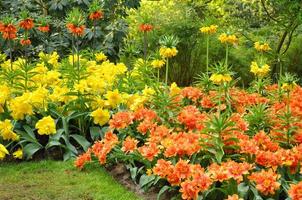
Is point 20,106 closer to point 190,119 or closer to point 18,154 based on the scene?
point 18,154

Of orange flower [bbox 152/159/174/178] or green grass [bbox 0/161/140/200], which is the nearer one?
orange flower [bbox 152/159/174/178]

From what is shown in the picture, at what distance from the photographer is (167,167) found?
4.04 metres

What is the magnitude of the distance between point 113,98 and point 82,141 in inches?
19.0

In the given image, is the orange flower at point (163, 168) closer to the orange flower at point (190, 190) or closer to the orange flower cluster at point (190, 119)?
the orange flower at point (190, 190)

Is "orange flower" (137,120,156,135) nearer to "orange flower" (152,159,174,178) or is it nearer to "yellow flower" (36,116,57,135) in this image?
"orange flower" (152,159,174,178)

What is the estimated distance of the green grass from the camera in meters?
4.30


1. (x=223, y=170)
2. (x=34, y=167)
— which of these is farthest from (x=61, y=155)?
(x=223, y=170)

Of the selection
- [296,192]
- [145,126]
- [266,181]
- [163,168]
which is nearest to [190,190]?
[163,168]

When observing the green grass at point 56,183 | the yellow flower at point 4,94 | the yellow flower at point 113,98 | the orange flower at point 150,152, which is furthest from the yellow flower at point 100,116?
the orange flower at point 150,152

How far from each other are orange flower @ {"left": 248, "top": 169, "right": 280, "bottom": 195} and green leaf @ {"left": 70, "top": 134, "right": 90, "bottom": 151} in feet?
6.06

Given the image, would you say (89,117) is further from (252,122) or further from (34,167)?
(252,122)

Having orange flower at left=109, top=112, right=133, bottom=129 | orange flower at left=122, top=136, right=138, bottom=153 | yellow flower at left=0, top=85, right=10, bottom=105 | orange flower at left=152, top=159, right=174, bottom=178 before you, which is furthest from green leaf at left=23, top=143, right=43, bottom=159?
orange flower at left=152, top=159, right=174, bottom=178

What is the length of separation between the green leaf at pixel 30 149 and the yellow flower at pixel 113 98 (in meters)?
0.74

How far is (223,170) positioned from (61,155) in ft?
6.24
